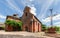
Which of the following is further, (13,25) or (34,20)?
(13,25)

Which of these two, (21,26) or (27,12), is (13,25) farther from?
(27,12)

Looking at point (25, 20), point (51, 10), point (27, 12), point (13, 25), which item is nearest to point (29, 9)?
point (27, 12)

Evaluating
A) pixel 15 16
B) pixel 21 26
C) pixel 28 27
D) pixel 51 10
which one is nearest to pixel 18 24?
pixel 21 26

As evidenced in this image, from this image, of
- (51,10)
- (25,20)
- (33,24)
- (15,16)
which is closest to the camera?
(51,10)

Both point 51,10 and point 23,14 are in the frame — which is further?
point 23,14

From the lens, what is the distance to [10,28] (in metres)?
39.9

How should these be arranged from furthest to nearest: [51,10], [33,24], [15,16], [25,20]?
[15,16] → [25,20] → [33,24] → [51,10]

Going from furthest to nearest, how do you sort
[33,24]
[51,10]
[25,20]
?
[25,20]
[33,24]
[51,10]

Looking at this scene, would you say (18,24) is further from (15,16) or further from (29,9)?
(15,16)

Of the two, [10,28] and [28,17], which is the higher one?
[28,17]

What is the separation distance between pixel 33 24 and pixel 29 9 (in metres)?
4.65

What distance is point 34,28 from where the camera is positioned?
120 feet

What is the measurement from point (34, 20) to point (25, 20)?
12.0ft

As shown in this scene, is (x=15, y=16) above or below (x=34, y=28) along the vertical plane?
above
